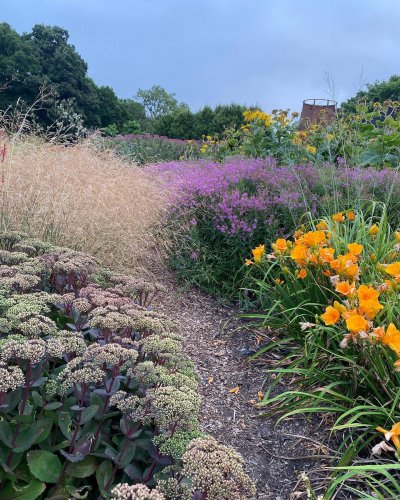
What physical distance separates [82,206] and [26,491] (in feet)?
9.91

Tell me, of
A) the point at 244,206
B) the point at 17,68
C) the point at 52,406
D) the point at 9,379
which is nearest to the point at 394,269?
the point at 52,406

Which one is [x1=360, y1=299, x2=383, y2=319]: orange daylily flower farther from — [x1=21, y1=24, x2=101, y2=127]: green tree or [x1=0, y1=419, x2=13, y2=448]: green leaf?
[x1=21, y1=24, x2=101, y2=127]: green tree

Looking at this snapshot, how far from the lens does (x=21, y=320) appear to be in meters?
2.11

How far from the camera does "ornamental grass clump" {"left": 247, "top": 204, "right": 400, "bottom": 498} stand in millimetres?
2047

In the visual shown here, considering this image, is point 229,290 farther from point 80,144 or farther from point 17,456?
point 80,144

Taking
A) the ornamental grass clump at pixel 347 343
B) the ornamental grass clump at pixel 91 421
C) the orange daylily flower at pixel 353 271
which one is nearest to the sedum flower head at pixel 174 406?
the ornamental grass clump at pixel 91 421

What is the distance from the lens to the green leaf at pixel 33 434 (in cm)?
159

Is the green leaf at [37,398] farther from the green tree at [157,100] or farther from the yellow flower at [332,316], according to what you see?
the green tree at [157,100]

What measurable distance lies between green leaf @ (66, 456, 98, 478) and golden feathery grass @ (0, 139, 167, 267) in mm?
1958

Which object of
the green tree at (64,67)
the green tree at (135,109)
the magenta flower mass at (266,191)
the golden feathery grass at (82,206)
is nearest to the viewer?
the golden feathery grass at (82,206)

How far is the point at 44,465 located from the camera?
5.33ft

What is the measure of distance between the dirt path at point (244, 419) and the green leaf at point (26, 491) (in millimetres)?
932

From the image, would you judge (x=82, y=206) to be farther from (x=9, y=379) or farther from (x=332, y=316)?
(x=9, y=379)

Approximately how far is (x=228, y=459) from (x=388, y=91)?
100 feet
